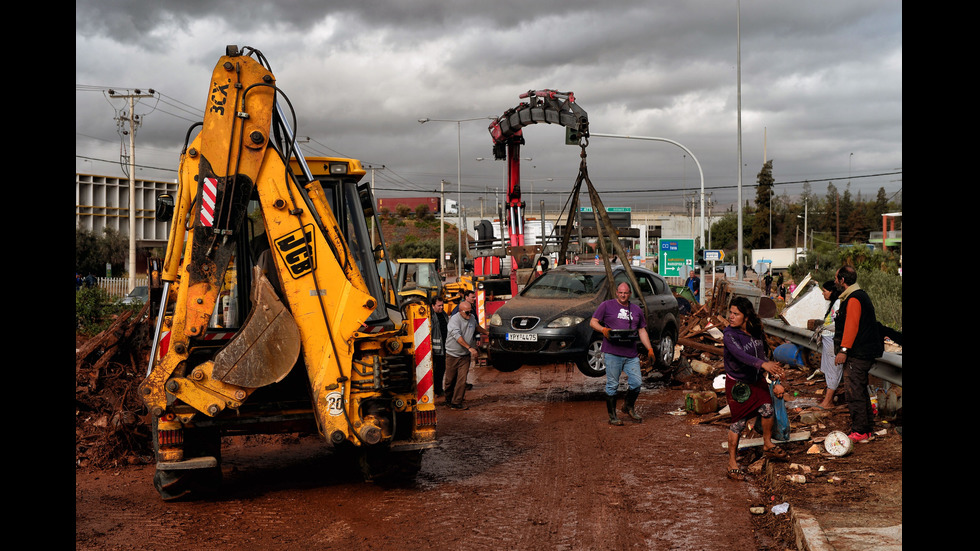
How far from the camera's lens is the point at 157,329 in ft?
21.7

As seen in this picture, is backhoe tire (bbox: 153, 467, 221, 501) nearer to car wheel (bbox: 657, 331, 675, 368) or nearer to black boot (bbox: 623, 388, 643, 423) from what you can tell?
black boot (bbox: 623, 388, 643, 423)

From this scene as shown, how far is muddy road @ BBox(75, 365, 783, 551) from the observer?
5.93m

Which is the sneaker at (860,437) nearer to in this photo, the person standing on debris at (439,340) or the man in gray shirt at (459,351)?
the man in gray shirt at (459,351)

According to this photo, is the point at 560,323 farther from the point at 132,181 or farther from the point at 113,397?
the point at 132,181

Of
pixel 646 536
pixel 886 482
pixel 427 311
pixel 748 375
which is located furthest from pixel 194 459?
pixel 886 482

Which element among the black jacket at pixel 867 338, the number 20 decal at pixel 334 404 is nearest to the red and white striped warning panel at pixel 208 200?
the number 20 decal at pixel 334 404

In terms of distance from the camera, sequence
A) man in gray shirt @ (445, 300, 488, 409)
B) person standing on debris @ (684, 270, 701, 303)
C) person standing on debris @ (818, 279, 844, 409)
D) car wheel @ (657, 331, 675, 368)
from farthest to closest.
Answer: person standing on debris @ (684, 270, 701, 303) → car wheel @ (657, 331, 675, 368) → man in gray shirt @ (445, 300, 488, 409) → person standing on debris @ (818, 279, 844, 409)

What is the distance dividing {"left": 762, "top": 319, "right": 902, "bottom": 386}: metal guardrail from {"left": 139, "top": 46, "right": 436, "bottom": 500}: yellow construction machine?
5.36 m

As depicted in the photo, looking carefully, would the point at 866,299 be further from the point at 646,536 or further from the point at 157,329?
the point at 157,329

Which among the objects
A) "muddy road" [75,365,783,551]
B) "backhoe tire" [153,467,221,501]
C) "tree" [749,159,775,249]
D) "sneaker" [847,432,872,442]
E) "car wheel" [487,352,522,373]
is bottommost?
"muddy road" [75,365,783,551]

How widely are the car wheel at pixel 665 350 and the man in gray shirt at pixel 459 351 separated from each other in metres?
3.42

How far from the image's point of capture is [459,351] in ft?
40.3

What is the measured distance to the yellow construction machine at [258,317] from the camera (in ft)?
21.4

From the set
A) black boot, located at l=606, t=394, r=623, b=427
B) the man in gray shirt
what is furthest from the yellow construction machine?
the man in gray shirt
